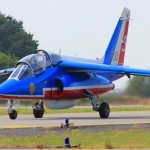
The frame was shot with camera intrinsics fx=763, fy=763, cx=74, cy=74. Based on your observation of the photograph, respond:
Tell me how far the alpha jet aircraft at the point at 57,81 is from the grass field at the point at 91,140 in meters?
9.97

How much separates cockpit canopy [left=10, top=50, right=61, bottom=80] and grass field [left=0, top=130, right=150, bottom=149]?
10248 millimetres

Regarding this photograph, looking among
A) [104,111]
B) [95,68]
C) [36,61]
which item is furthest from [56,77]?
[104,111]

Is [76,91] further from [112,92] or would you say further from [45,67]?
[112,92]

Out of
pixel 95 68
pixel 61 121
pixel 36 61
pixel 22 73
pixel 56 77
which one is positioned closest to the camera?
pixel 61 121

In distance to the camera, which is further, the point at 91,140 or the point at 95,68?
the point at 95,68

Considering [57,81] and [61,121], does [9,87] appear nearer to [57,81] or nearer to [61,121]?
[61,121]

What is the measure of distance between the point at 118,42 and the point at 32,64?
10400 millimetres

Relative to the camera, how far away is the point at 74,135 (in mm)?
26312

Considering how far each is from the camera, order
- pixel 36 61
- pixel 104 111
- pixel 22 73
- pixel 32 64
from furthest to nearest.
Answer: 1. pixel 104 111
2. pixel 36 61
3. pixel 32 64
4. pixel 22 73

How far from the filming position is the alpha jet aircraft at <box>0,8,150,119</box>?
37162 mm

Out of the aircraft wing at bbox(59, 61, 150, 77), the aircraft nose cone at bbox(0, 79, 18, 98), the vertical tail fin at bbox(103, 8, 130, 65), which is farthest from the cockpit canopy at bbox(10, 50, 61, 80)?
the vertical tail fin at bbox(103, 8, 130, 65)

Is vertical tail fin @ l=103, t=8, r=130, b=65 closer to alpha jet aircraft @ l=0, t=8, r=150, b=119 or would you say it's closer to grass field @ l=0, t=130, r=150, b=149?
alpha jet aircraft @ l=0, t=8, r=150, b=119

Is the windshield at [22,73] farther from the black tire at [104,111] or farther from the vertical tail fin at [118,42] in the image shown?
the vertical tail fin at [118,42]

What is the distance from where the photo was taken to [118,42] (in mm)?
46812
